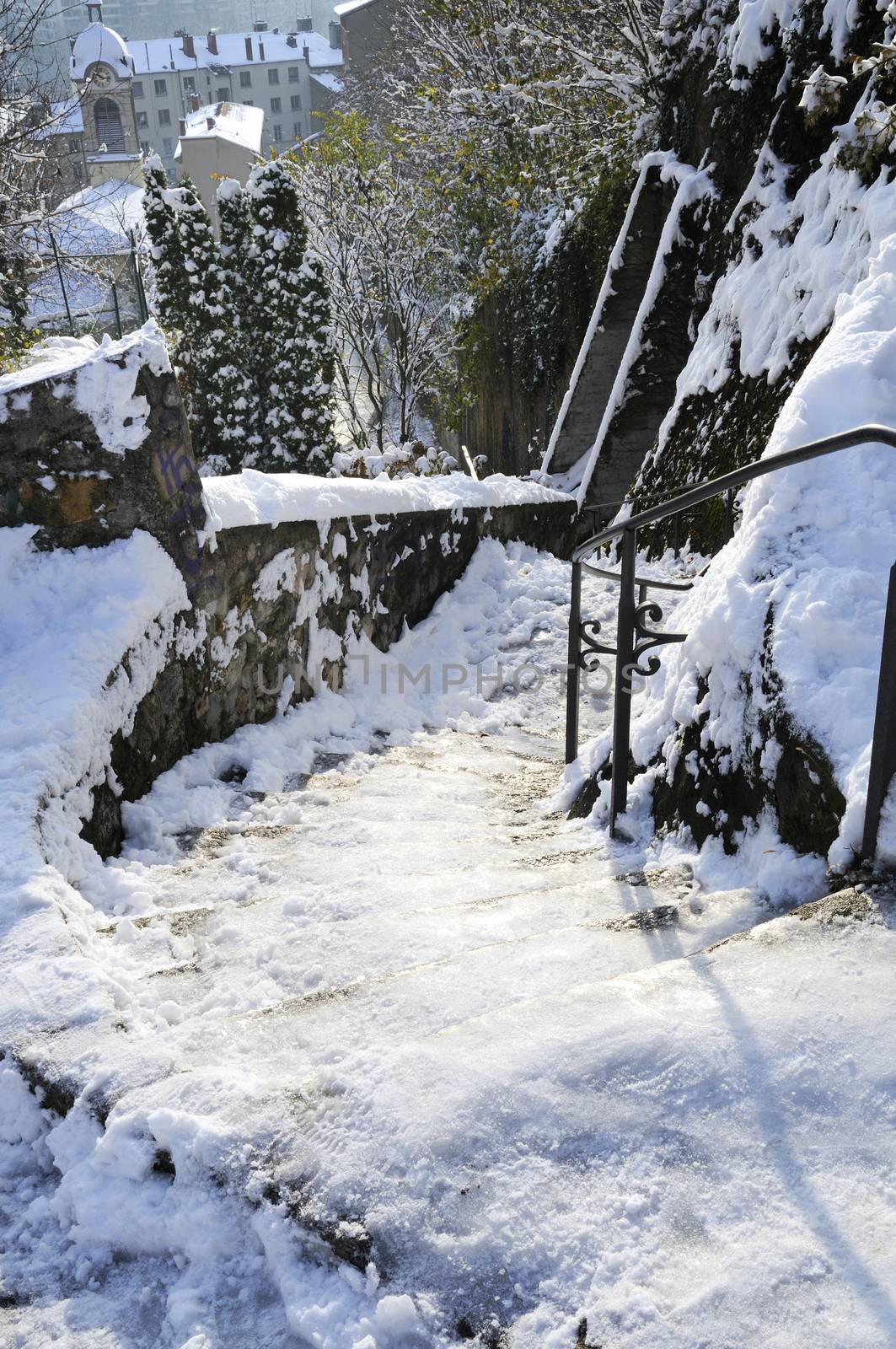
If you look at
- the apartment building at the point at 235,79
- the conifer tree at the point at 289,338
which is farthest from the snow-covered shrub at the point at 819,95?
the apartment building at the point at 235,79

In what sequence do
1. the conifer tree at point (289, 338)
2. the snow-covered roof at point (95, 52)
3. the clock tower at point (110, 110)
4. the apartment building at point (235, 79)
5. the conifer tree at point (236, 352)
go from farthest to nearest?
the apartment building at point (235, 79)
the snow-covered roof at point (95, 52)
the clock tower at point (110, 110)
the conifer tree at point (236, 352)
the conifer tree at point (289, 338)

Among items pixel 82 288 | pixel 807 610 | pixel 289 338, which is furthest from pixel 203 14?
pixel 807 610

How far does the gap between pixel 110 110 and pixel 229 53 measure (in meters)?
26.0

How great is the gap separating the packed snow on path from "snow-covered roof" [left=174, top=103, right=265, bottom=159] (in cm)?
4030

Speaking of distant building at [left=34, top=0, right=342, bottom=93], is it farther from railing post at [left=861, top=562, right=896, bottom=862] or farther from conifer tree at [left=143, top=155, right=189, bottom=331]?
railing post at [left=861, top=562, right=896, bottom=862]

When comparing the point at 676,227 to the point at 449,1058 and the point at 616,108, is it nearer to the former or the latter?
the point at 616,108

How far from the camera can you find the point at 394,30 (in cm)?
2691

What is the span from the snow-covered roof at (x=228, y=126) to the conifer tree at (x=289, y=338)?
78.1 feet

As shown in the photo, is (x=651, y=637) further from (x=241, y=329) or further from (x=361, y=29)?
(x=361, y=29)

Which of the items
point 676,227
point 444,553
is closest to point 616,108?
point 676,227

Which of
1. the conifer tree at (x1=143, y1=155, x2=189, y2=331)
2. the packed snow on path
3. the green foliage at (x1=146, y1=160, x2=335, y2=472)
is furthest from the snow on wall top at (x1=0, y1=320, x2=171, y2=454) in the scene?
the conifer tree at (x1=143, y1=155, x2=189, y2=331)

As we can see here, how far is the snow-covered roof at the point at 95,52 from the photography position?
50838mm

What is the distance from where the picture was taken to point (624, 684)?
319 cm

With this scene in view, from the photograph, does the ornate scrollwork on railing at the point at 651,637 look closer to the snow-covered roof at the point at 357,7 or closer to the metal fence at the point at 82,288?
the metal fence at the point at 82,288
